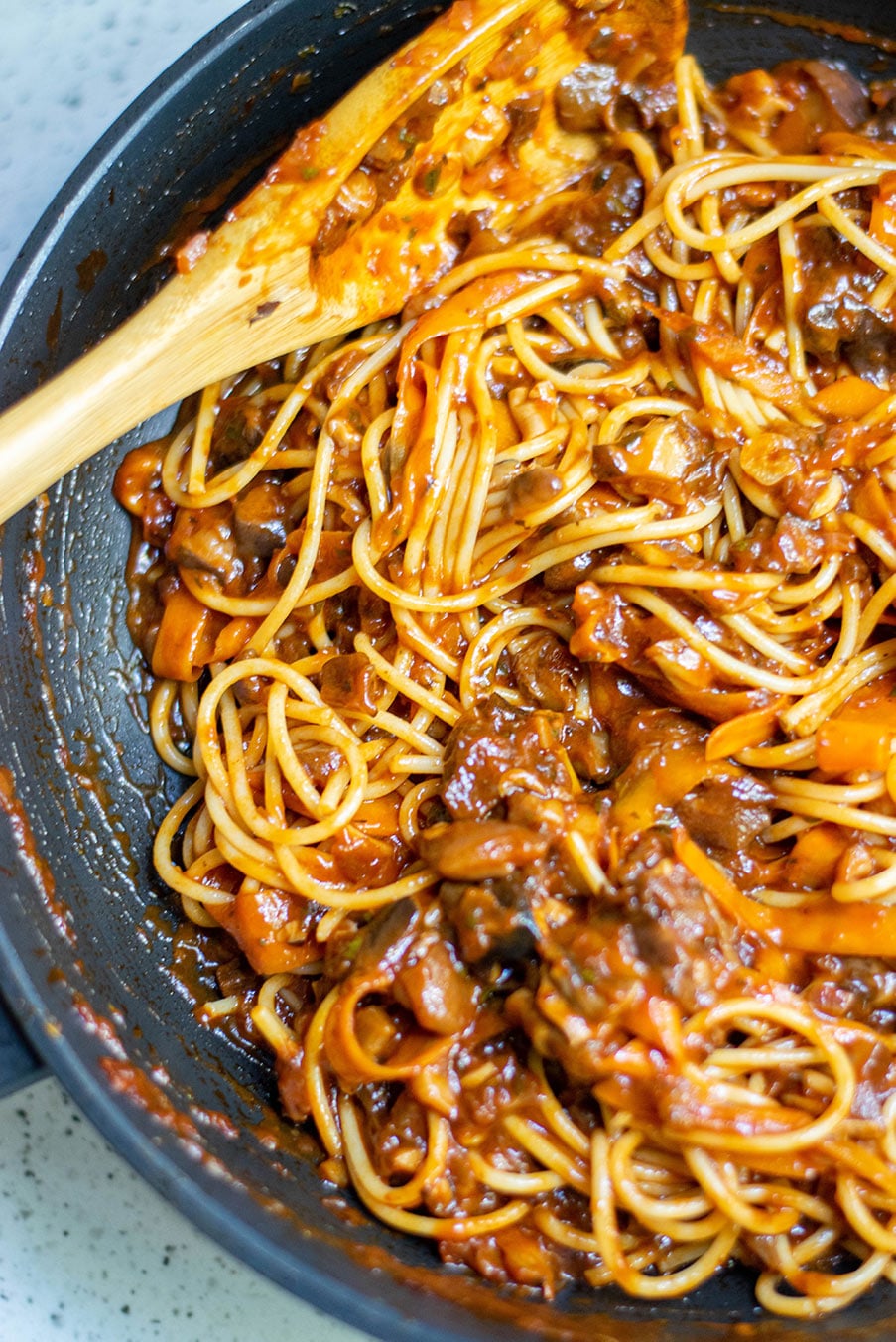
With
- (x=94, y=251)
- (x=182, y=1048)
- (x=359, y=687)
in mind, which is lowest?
(x=182, y=1048)

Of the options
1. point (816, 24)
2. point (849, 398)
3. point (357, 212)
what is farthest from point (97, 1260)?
point (816, 24)

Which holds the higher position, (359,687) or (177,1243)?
(359,687)

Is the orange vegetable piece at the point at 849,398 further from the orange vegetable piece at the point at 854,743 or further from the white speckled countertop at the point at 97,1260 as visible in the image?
the white speckled countertop at the point at 97,1260

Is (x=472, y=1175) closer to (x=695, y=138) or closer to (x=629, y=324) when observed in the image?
(x=629, y=324)

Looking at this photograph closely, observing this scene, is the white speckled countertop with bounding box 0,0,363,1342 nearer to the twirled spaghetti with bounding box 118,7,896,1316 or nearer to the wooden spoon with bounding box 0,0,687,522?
the twirled spaghetti with bounding box 118,7,896,1316

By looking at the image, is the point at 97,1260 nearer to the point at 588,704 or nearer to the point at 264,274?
the point at 588,704

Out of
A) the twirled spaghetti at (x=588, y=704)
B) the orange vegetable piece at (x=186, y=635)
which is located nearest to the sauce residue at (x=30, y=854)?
the twirled spaghetti at (x=588, y=704)

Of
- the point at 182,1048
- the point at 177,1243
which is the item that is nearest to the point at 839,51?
the point at 182,1048
